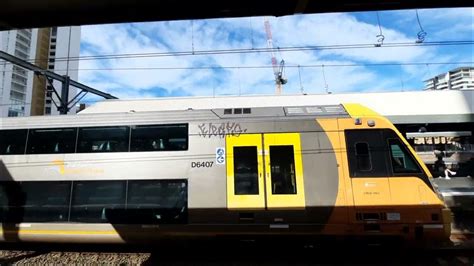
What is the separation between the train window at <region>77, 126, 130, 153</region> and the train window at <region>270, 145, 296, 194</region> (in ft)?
10.8

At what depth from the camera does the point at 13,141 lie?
28.2 feet

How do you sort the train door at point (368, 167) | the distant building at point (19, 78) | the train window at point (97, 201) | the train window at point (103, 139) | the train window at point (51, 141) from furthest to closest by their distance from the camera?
the distant building at point (19, 78)
the train window at point (51, 141)
the train window at point (103, 139)
the train window at point (97, 201)
the train door at point (368, 167)

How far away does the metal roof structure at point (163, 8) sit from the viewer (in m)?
4.21

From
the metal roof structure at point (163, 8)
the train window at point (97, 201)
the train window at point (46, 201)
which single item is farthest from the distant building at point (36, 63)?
the metal roof structure at point (163, 8)

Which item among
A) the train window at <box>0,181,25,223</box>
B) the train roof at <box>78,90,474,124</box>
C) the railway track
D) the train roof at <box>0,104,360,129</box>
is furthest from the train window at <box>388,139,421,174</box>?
the train roof at <box>78,90,474,124</box>

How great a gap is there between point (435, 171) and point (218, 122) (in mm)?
12932

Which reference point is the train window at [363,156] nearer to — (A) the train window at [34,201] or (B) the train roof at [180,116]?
(B) the train roof at [180,116]

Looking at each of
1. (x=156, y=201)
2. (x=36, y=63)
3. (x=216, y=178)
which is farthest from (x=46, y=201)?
(x=36, y=63)

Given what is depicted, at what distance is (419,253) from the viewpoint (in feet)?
25.6

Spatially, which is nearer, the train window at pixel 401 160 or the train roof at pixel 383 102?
the train window at pixel 401 160

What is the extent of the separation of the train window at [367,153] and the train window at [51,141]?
6.16 metres

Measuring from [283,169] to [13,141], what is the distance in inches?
249

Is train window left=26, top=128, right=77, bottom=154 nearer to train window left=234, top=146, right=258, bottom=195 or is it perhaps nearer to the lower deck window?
the lower deck window

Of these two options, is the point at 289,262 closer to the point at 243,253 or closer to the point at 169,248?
the point at 243,253
